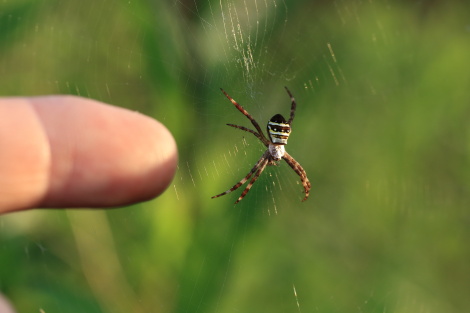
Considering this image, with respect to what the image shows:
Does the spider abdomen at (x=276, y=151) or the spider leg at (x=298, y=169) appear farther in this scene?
the spider leg at (x=298, y=169)

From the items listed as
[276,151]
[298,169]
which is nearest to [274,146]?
[276,151]

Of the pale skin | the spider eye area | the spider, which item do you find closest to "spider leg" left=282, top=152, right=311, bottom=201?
the spider

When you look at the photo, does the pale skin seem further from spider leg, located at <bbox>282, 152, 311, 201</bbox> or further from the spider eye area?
spider leg, located at <bbox>282, 152, 311, 201</bbox>

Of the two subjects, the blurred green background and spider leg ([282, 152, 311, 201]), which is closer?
the blurred green background

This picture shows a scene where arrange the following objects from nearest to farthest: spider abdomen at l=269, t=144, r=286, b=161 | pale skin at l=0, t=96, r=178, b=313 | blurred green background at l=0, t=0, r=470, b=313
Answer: pale skin at l=0, t=96, r=178, b=313 < blurred green background at l=0, t=0, r=470, b=313 < spider abdomen at l=269, t=144, r=286, b=161

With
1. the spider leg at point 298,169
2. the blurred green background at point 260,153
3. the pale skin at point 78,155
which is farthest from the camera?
the spider leg at point 298,169

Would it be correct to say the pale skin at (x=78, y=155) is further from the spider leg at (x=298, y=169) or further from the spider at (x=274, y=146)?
the spider leg at (x=298, y=169)

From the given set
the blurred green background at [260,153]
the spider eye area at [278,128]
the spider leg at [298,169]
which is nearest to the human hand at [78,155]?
the blurred green background at [260,153]
